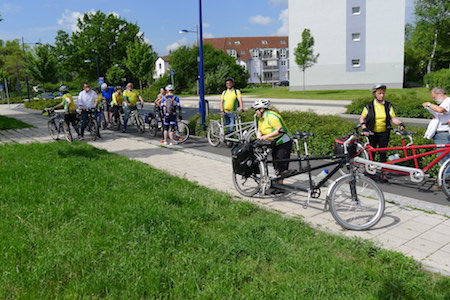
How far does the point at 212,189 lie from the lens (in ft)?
22.0

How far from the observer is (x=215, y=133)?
36.6 feet

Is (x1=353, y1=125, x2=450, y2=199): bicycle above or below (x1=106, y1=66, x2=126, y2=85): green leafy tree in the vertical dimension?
below

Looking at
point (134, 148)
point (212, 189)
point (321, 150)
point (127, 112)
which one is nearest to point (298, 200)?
point (212, 189)

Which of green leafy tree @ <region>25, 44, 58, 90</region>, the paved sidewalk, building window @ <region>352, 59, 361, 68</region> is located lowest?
the paved sidewalk

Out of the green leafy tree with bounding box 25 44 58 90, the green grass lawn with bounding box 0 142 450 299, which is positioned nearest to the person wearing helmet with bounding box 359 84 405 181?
the green grass lawn with bounding box 0 142 450 299

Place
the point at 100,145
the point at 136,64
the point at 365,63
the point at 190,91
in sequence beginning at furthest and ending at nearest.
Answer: the point at 190,91 → the point at 136,64 → the point at 365,63 → the point at 100,145

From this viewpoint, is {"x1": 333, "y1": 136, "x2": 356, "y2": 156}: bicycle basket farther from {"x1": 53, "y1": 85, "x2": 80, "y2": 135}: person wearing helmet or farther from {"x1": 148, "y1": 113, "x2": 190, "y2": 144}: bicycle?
{"x1": 53, "y1": 85, "x2": 80, "y2": 135}: person wearing helmet

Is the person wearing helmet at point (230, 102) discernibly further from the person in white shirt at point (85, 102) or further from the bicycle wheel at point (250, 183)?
the person in white shirt at point (85, 102)

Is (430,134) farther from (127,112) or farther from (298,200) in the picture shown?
(127,112)

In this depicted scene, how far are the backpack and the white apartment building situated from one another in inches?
1465

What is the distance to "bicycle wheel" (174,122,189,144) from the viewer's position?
11969mm

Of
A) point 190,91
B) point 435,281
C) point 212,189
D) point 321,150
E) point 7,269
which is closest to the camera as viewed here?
point 435,281

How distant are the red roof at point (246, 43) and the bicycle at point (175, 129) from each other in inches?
3501

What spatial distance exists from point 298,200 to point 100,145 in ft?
25.1
